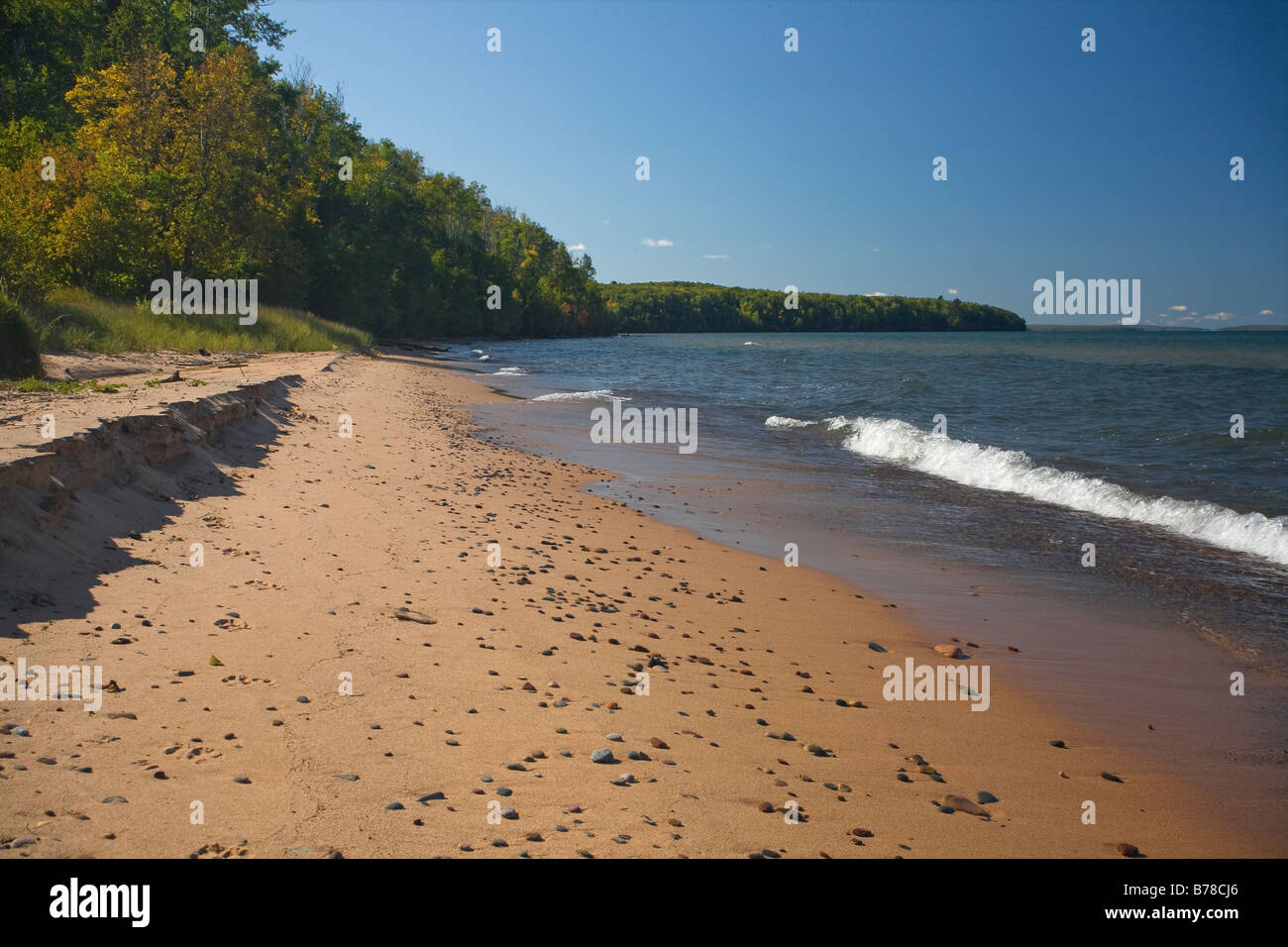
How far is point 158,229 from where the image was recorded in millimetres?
27859

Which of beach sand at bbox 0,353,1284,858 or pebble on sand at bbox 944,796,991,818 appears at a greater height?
beach sand at bbox 0,353,1284,858

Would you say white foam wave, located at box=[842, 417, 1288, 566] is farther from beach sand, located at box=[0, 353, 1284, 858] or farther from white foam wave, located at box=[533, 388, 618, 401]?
white foam wave, located at box=[533, 388, 618, 401]

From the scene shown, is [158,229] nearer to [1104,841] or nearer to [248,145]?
[248,145]

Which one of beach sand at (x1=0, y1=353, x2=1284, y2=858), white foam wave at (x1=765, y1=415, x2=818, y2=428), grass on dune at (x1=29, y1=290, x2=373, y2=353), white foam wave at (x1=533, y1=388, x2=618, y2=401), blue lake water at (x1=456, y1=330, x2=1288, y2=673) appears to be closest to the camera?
beach sand at (x1=0, y1=353, x2=1284, y2=858)

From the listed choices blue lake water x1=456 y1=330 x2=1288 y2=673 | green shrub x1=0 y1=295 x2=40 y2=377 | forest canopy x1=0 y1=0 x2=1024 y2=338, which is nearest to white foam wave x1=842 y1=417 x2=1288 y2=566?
blue lake water x1=456 y1=330 x2=1288 y2=673

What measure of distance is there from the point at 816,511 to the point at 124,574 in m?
9.18

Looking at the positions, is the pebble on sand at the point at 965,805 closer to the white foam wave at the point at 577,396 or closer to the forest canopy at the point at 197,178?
the forest canopy at the point at 197,178

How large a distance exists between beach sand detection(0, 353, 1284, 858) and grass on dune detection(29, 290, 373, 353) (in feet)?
36.1

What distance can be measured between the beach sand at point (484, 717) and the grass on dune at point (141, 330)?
36.1ft

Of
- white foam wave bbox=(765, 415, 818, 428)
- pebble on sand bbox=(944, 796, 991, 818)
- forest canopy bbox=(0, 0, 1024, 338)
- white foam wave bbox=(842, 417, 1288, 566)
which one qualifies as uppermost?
forest canopy bbox=(0, 0, 1024, 338)

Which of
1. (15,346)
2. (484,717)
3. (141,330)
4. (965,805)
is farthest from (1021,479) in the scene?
(141,330)

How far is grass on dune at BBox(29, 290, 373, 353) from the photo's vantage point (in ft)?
59.0

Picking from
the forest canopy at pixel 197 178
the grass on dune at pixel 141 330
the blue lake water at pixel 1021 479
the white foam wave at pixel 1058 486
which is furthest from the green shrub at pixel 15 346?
the white foam wave at pixel 1058 486

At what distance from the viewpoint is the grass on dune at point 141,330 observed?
59.0ft
